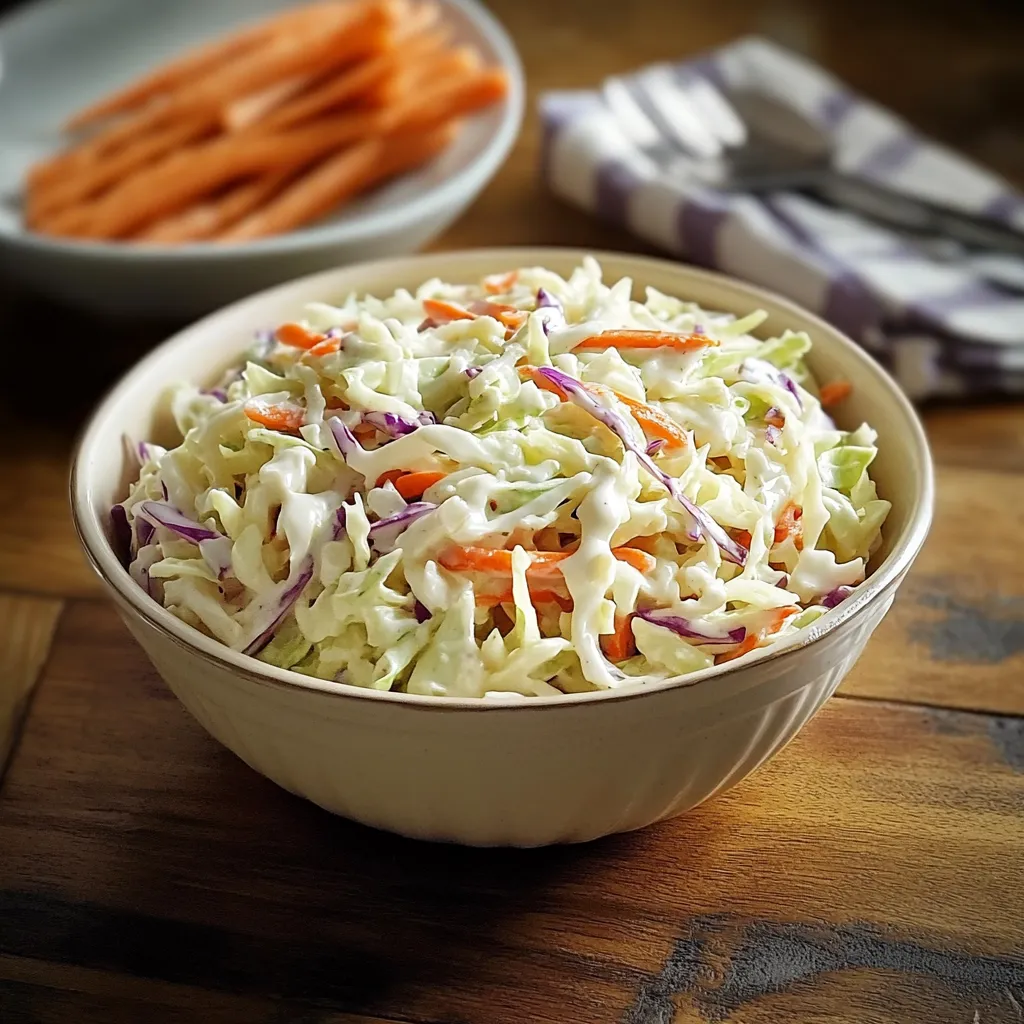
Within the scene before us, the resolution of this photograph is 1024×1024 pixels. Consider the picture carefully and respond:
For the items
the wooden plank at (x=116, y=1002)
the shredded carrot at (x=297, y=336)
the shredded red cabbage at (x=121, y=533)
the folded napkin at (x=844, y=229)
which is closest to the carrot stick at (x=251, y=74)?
the folded napkin at (x=844, y=229)

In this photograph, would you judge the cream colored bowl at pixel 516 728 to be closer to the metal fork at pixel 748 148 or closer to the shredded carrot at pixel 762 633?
the shredded carrot at pixel 762 633

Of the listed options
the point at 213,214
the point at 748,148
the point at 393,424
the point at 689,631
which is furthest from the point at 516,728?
the point at 748,148

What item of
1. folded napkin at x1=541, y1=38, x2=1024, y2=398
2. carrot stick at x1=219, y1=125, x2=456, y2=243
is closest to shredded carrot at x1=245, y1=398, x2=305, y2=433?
carrot stick at x1=219, y1=125, x2=456, y2=243

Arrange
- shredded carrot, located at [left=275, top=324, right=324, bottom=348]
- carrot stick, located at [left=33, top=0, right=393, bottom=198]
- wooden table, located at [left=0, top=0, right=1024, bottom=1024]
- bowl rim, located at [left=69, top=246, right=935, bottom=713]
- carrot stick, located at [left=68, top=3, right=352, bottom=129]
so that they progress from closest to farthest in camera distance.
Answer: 1. bowl rim, located at [left=69, top=246, right=935, bottom=713]
2. wooden table, located at [left=0, top=0, right=1024, bottom=1024]
3. shredded carrot, located at [left=275, top=324, right=324, bottom=348]
4. carrot stick, located at [left=33, top=0, right=393, bottom=198]
5. carrot stick, located at [left=68, top=3, right=352, bottom=129]

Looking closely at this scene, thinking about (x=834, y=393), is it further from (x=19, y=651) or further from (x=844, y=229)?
(x=19, y=651)

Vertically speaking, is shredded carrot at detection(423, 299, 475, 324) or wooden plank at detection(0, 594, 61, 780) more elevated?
shredded carrot at detection(423, 299, 475, 324)

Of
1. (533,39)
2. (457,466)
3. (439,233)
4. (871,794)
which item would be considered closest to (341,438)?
(457,466)

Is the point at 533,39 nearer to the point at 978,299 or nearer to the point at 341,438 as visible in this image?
the point at 978,299

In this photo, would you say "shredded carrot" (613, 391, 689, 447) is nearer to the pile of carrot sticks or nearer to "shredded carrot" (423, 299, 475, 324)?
"shredded carrot" (423, 299, 475, 324)
